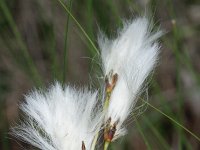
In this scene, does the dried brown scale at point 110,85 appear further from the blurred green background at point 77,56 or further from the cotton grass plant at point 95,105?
the blurred green background at point 77,56

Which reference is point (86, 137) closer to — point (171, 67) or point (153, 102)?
point (153, 102)

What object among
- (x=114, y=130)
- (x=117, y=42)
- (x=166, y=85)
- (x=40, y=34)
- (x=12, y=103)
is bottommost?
(x=114, y=130)

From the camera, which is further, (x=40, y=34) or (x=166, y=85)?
(x=166, y=85)

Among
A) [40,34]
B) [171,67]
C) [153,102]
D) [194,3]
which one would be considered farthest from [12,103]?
[194,3]

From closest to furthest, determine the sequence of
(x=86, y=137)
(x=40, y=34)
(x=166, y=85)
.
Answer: (x=86, y=137) → (x=40, y=34) → (x=166, y=85)

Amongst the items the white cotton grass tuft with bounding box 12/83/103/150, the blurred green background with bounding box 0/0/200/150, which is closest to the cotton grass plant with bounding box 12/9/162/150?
the white cotton grass tuft with bounding box 12/83/103/150

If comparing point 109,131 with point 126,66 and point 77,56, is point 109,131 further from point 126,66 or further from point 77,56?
point 77,56

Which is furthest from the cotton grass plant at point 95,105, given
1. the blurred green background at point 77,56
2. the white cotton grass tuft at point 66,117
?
the blurred green background at point 77,56

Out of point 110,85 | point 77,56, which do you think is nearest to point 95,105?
point 110,85

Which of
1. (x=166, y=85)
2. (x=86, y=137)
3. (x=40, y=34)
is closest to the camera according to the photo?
(x=86, y=137)

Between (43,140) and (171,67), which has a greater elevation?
(171,67)
